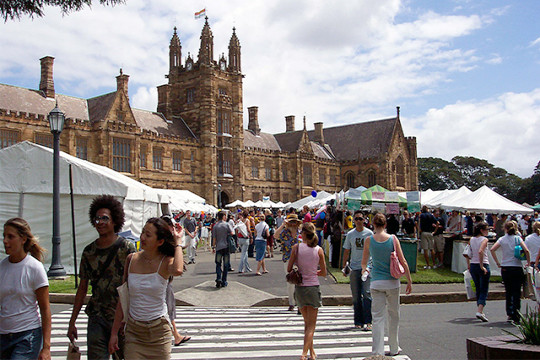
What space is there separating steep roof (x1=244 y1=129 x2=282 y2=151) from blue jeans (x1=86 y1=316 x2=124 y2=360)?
50983mm

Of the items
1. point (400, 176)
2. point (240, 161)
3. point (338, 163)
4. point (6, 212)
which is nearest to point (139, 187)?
point (6, 212)

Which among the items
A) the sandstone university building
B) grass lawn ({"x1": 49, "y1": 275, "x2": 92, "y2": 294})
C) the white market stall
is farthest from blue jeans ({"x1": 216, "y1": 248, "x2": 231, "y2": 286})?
the sandstone university building

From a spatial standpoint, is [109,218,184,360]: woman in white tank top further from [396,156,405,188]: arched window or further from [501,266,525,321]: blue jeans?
[396,156,405,188]: arched window

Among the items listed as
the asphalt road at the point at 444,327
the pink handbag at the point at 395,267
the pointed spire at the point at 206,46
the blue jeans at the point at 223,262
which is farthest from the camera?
the pointed spire at the point at 206,46

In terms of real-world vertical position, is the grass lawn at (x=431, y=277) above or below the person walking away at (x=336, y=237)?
below

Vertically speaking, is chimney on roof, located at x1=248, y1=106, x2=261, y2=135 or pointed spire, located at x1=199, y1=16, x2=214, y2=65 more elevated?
pointed spire, located at x1=199, y1=16, x2=214, y2=65

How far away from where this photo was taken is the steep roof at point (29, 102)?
34966 mm

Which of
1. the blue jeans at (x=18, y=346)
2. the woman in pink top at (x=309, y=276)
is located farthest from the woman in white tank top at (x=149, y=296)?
the woman in pink top at (x=309, y=276)

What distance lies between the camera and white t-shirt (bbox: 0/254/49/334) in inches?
166

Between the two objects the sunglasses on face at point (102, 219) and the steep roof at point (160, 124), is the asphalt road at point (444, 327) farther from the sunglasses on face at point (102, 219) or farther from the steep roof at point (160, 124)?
the steep roof at point (160, 124)

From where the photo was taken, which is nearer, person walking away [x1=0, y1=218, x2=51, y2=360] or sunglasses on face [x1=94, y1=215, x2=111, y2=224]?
person walking away [x1=0, y1=218, x2=51, y2=360]

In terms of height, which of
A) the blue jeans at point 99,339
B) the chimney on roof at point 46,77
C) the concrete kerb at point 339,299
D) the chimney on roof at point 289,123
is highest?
the chimney on roof at point 289,123

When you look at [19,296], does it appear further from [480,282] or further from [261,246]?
[261,246]

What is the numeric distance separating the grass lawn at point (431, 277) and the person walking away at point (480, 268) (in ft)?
15.5
